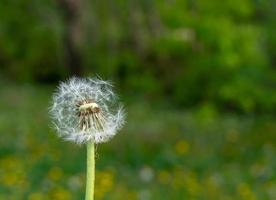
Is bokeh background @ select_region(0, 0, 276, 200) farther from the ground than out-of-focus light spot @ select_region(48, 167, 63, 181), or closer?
farther from the ground

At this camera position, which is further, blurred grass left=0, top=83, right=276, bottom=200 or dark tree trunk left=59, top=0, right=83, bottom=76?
dark tree trunk left=59, top=0, right=83, bottom=76

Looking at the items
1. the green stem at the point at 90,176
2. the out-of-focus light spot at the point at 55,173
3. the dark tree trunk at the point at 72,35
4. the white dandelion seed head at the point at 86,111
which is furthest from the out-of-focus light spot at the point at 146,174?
the dark tree trunk at the point at 72,35

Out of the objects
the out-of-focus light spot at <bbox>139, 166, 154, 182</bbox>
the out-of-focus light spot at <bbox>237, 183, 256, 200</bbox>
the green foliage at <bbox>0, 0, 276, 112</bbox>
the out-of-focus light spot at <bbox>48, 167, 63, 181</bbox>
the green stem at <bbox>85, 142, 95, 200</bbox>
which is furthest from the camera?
the green foliage at <bbox>0, 0, 276, 112</bbox>

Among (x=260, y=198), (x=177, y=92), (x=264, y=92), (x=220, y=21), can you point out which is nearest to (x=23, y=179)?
(x=260, y=198)

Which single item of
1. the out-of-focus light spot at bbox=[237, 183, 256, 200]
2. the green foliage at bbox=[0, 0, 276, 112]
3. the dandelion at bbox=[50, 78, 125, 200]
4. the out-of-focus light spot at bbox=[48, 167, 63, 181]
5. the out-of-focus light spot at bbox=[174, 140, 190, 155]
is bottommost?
the dandelion at bbox=[50, 78, 125, 200]

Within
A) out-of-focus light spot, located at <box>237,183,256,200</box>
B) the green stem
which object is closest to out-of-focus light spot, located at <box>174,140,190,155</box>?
out-of-focus light spot, located at <box>237,183,256,200</box>

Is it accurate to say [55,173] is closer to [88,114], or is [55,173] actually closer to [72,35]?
[88,114]

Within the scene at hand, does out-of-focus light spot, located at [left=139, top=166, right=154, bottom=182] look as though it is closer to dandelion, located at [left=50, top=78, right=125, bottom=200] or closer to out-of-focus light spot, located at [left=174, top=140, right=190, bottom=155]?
out-of-focus light spot, located at [left=174, top=140, right=190, bottom=155]
